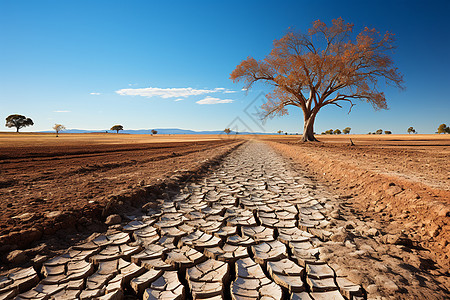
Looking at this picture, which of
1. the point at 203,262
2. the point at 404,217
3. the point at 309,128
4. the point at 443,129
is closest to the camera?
the point at 203,262

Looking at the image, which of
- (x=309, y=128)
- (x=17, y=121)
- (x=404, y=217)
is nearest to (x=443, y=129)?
(x=309, y=128)

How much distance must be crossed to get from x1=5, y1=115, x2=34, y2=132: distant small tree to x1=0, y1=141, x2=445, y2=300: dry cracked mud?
303 ft

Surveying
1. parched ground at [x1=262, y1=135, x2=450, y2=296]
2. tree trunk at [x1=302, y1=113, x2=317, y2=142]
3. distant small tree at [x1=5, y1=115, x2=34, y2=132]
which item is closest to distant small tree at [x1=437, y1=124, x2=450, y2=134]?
tree trunk at [x1=302, y1=113, x2=317, y2=142]

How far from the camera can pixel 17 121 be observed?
218ft

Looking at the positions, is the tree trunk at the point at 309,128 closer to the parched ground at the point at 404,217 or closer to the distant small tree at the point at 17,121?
the parched ground at the point at 404,217

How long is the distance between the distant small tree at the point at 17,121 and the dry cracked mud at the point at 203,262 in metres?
92.3

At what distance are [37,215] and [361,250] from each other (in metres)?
3.52

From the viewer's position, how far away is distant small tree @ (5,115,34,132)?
2569 inches

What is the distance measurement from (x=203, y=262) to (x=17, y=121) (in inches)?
3696

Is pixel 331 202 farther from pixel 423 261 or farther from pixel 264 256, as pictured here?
pixel 264 256

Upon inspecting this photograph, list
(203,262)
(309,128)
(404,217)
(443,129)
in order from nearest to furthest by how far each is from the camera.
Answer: (203,262) < (404,217) < (309,128) < (443,129)

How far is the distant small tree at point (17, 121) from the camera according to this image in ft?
214

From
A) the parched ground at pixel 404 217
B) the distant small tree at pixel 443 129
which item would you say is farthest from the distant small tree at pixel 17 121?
the distant small tree at pixel 443 129

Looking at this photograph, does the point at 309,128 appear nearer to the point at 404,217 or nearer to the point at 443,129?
the point at 404,217
